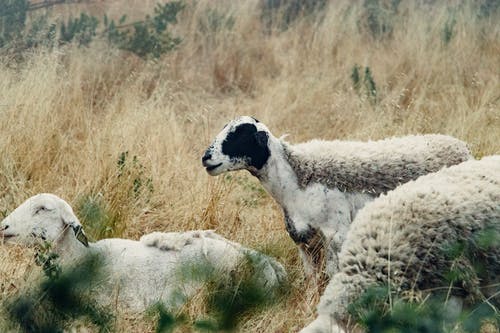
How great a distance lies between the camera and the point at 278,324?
3770 mm

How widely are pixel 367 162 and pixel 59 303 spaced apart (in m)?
3.11

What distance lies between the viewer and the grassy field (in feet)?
17.3

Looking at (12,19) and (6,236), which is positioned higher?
(6,236)

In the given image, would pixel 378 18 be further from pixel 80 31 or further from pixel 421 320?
pixel 421 320

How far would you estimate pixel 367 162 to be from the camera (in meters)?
4.72

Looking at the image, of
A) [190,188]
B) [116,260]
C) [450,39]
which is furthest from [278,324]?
[450,39]

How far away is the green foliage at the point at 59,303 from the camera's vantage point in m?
1.79

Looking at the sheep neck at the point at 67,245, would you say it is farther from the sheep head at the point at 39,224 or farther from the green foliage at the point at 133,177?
the green foliage at the point at 133,177

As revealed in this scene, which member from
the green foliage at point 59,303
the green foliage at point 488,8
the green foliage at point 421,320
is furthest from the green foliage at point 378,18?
the green foliage at point 59,303

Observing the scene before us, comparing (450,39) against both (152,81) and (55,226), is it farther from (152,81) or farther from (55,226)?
(55,226)

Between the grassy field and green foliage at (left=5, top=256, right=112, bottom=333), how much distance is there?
2.69ft

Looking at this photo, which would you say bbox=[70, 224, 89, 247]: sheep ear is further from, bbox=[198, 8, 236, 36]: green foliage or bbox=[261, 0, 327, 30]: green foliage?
bbox=[261, 0, 327, 30]: green foliage

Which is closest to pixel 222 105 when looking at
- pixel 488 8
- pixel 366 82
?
pixel 366 82

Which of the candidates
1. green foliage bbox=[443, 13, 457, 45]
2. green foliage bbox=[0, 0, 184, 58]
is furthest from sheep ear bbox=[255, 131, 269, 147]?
green foliage bbox=[443, 13, 457, 45]
